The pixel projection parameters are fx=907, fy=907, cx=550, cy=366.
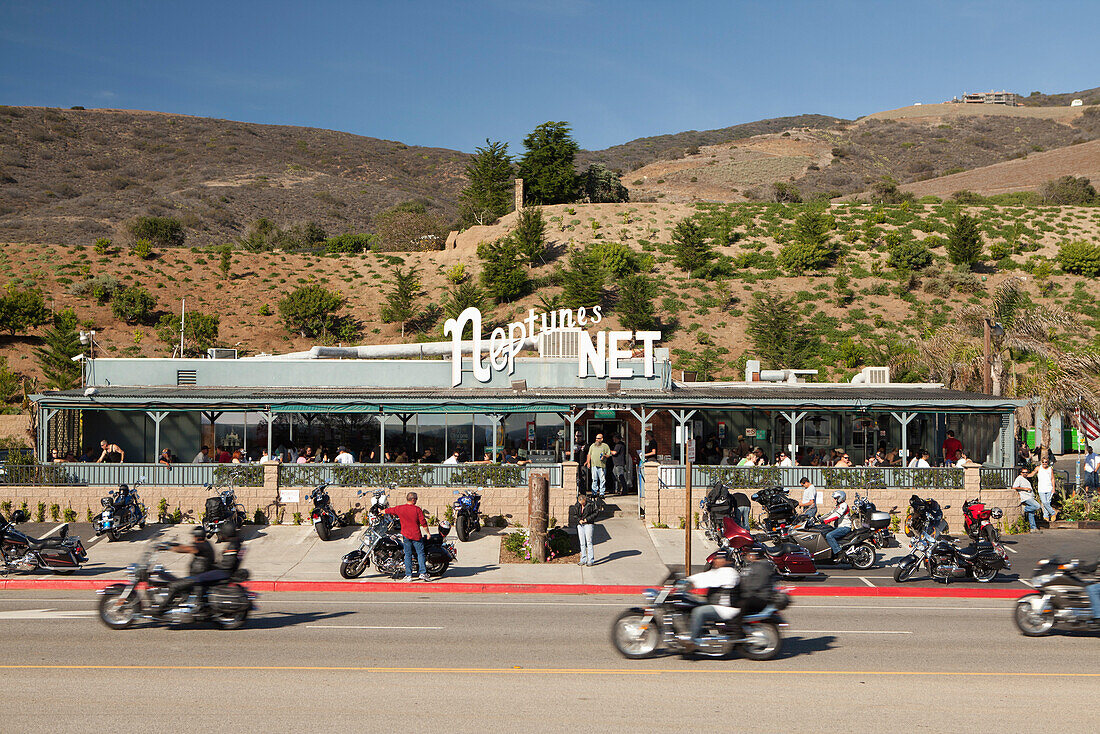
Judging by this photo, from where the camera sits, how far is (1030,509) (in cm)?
2441

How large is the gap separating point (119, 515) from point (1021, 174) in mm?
125491

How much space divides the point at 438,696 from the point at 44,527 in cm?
1746

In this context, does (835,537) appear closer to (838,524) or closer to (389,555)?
(838,524)

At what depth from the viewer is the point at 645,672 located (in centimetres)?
1161

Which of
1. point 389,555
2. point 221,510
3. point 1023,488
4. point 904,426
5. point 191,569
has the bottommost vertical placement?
point 389,555

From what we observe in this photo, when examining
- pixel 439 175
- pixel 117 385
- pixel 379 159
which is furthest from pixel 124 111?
pixel 117 385

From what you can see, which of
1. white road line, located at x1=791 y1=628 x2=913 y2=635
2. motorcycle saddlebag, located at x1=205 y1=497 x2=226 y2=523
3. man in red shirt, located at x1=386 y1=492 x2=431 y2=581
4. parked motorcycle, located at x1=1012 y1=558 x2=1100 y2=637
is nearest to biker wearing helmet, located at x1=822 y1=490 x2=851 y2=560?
white road line, located at x1=791 y1=628 x2=913 y2=635

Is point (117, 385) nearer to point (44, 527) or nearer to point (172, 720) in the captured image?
point (44, 527)

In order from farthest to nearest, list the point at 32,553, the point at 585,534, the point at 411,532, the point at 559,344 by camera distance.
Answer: the point at 559,344, the point at 585,534, the point at 32,553, the point at 411,532

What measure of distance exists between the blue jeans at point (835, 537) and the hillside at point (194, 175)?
10254 cm

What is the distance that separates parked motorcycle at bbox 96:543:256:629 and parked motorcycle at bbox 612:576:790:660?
5.92 metres

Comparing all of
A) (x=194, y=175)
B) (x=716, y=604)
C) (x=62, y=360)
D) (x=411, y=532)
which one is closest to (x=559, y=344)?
(x=411, y=532)

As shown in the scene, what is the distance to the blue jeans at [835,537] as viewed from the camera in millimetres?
20141

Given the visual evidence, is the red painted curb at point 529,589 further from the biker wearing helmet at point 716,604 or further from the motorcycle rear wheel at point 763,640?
the biker wearing helmet at point 716,604
